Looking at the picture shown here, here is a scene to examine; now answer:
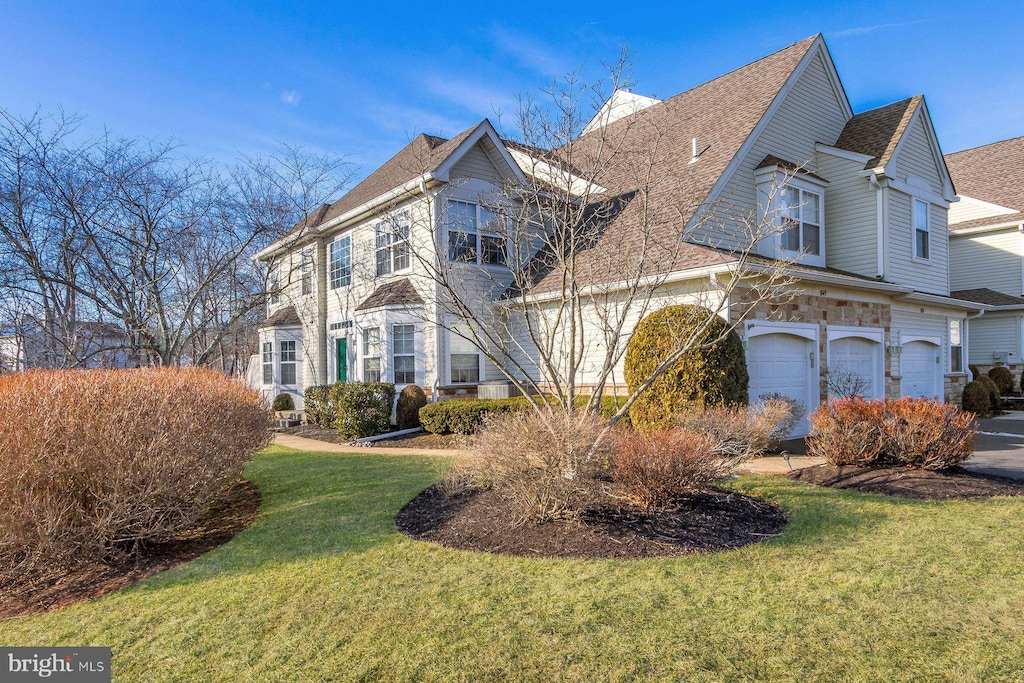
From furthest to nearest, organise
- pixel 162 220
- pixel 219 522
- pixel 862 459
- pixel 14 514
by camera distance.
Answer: pixel 162 220
pixel 862 459
pixel 219 522
pixel 14 514

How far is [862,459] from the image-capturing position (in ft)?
26.7

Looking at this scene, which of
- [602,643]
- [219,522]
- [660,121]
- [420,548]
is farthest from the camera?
[660,121]

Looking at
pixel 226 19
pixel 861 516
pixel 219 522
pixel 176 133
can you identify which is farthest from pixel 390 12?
pixel 861 516

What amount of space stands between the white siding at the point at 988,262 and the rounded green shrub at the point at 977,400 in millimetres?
Answer: 5682

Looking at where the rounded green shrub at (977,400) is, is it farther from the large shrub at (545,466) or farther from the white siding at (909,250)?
the large shrub at (545,466)

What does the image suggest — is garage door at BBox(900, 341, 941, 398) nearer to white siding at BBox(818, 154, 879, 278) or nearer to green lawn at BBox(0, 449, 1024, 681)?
white siding at BBox(818, 154, 879, 278)

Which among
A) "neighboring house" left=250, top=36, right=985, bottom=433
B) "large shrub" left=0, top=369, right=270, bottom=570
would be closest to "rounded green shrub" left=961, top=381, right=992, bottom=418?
"neighboring house" left=250, top=36, right=985, bottom=433

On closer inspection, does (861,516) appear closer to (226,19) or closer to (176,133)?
(226,19)

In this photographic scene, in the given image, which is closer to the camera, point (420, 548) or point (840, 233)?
point (420, 548)

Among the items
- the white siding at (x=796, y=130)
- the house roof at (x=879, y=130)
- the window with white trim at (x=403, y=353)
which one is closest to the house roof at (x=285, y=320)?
the window with white trim at (x=403, y=353)

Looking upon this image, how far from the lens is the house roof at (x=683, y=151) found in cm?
1035

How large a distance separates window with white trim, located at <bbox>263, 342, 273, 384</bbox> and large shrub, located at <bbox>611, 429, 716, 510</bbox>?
16.4 meters

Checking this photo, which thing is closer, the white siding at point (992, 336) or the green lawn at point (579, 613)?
the green lawn at point (579, 613)

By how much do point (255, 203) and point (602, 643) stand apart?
17929mm
